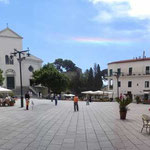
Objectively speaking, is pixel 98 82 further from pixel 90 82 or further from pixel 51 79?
pixel 51 79

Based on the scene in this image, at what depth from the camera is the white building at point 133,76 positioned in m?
62.8

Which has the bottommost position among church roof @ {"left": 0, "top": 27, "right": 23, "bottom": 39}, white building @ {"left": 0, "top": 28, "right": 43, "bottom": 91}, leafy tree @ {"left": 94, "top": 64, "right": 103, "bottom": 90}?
leafy tree @ {"left": 94, "top": 64, "right": 103, "bottom": 90}

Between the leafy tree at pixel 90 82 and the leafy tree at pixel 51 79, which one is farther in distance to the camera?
the leafy tree at pixel 90 82

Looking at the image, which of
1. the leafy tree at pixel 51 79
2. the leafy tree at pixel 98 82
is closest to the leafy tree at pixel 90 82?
the leafy tree at pixel 98 82

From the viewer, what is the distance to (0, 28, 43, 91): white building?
68875 mm

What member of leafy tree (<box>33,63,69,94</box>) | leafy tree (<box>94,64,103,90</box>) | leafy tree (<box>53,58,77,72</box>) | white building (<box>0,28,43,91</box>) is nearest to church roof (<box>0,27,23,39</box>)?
white building (<box>0,28,43,91</box>)

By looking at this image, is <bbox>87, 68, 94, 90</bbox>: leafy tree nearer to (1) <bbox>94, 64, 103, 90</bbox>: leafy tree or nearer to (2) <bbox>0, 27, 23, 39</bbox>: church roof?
(1) <bbox>94, 64, 103, 90</bbox>: leafy tree

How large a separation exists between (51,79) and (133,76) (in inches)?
779

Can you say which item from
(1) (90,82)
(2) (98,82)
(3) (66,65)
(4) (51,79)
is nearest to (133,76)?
(4) (51,79)

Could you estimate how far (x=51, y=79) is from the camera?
63188mm

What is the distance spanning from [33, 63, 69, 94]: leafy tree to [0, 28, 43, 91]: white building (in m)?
7.76

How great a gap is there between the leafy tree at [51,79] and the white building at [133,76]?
12.7m

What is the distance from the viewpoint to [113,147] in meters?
8.36

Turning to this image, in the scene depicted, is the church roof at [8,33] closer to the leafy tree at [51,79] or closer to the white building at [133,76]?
the leafy tree at [51,79]
